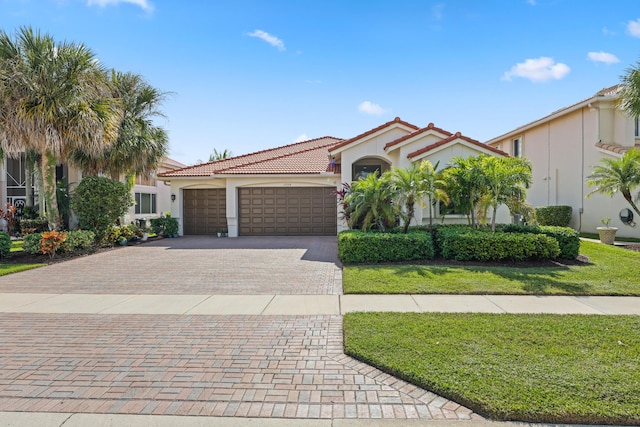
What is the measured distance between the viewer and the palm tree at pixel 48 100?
1261 cm

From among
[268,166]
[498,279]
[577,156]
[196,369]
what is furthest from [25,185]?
[577,156]

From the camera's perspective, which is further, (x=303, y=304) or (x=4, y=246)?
(x=4, y=246)

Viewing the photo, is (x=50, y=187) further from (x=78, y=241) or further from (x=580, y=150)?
(x=580, y=150)

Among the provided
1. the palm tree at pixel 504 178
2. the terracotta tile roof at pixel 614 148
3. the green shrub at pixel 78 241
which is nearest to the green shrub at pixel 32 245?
the green shrub at pixel 78 241

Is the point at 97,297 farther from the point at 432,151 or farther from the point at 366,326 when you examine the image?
the point at 432,151

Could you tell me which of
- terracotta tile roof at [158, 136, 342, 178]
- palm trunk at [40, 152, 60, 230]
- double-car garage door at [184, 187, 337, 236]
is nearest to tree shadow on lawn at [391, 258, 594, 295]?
double-car garage door at [184, 187, 337, 236]

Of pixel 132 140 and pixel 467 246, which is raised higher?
pixel 132 140

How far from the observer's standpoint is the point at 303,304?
7094mm

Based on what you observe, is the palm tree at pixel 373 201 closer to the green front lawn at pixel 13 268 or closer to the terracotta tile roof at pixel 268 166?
the terracotta tile roof at pixel 268 166

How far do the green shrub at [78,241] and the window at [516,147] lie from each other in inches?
989

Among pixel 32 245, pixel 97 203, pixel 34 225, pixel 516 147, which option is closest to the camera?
pixel 32 245

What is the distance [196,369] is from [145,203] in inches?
999

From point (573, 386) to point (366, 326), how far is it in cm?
262

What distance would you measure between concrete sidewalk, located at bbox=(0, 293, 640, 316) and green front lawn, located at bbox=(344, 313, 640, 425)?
2.02ft
